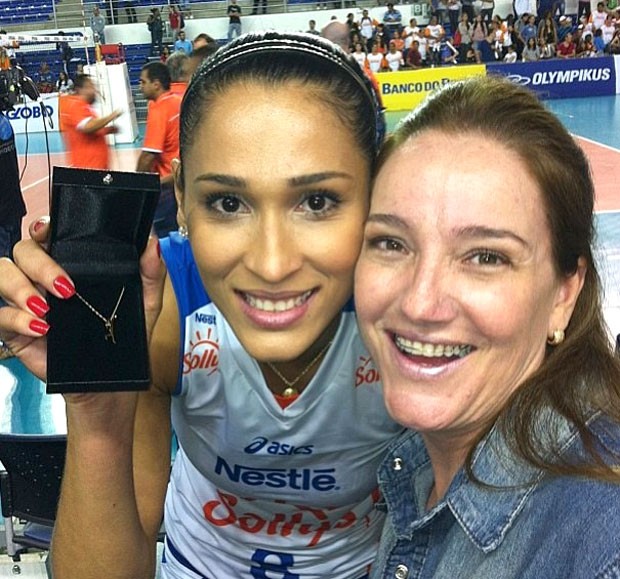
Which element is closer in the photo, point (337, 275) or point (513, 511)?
point (513, 511)

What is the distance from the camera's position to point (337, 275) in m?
1.18

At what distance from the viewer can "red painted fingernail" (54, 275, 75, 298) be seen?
113 cm

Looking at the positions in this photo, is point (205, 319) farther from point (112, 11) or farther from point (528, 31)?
point (112, 11)

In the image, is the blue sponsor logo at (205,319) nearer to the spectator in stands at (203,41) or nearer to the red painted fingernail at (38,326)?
the red painted fingernail at (38,326)

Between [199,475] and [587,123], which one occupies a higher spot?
[199,475]

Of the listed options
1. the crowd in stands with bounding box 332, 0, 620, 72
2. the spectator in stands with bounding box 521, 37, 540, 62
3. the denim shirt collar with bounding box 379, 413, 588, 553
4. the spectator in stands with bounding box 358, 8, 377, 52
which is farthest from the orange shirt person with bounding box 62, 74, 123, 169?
the spectator in stands with bounding box 521, 37, 540, 62

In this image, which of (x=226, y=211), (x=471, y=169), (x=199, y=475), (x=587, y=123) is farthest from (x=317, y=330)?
(x=587, y=123)

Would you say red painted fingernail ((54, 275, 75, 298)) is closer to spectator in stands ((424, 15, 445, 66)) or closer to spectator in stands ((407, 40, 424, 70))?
spectator in stands ((407, 40, 424, 70))

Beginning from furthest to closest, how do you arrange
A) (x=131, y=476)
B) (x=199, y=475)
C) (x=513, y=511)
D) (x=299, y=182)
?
1. (x=199, y=475)
2. (x=131, y=476)
3. (x=299, y=182)
4. (x=513, y=511)

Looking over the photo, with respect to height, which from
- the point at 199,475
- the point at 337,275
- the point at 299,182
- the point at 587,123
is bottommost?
the point at 587,123

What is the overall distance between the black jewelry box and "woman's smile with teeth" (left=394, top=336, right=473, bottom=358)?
0.40 metres

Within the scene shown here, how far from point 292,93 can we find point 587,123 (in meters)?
11.8

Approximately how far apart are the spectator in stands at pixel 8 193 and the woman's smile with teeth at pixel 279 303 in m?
4.34

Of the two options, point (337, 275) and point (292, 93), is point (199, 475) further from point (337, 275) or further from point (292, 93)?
point (292, 93)
